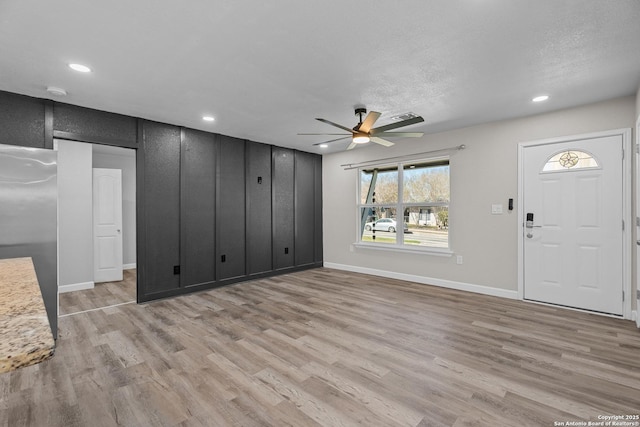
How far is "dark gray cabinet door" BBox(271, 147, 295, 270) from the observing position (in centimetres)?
591

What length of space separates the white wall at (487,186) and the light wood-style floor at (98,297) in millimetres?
4361

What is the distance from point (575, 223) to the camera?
3805 mm

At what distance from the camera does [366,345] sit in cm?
280

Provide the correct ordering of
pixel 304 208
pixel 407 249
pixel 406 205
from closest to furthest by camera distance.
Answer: pixel 407 249
pixel 406 205
pixel 304 208

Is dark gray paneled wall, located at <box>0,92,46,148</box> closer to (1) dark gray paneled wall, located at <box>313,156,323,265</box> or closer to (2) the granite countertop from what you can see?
(2) the granite countertop

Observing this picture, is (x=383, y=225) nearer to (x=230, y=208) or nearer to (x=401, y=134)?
(x=401, y=134)

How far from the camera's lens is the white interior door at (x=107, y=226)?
5363 mm

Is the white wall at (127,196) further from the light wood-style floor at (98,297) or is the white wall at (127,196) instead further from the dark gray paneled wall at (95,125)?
the dark gray paneled wall at (95,125)

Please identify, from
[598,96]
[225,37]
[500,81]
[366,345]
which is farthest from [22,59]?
[598,96]

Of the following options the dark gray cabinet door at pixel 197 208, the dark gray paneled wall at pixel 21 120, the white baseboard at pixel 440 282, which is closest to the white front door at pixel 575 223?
the white baseboard at pixel 440 282

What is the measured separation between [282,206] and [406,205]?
93.4 inches

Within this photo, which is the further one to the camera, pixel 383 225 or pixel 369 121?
pixel 383 225

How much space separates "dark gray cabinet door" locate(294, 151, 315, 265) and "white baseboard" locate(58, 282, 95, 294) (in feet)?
11.6

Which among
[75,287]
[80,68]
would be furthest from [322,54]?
[75,287]
